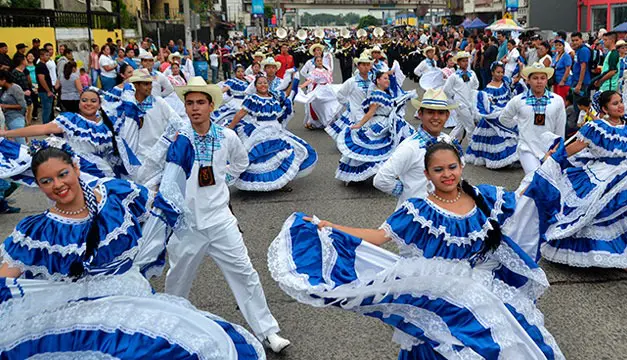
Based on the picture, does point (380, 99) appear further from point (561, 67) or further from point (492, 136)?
point (561, 67)

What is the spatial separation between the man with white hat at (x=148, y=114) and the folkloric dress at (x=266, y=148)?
193 centimetres

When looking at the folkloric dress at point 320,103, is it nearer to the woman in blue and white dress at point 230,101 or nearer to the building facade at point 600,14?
the woman in blue and white dress at point 230,101

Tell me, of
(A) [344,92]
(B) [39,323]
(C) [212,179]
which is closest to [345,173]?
(A) [344,92]

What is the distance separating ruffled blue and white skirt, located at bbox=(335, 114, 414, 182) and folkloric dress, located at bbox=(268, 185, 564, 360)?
5543 mm

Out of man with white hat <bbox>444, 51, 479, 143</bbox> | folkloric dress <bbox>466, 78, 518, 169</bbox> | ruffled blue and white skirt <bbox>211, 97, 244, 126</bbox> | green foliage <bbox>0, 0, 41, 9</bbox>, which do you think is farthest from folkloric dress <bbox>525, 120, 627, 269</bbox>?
green foliage <bbox>0, 0, 41, 9</bbox>

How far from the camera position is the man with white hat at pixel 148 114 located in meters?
7.52

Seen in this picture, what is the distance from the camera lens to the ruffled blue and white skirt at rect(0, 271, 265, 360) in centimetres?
321

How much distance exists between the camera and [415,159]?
5.34 metres

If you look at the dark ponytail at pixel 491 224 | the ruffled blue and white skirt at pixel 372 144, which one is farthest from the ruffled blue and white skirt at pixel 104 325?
the ruffled blue and white skirt at pixel 372 144

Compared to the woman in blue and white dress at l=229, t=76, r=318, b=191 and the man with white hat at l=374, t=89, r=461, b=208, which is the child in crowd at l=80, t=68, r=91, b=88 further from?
the man with white hat at l=374, t=89, r=461, b=208

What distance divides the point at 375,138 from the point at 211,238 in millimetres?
5163

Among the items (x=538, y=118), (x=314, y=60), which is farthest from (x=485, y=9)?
Result: (x=538, y=118)

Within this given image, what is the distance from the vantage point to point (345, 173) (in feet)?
32.3

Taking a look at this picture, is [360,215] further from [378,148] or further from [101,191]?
[101,191]
